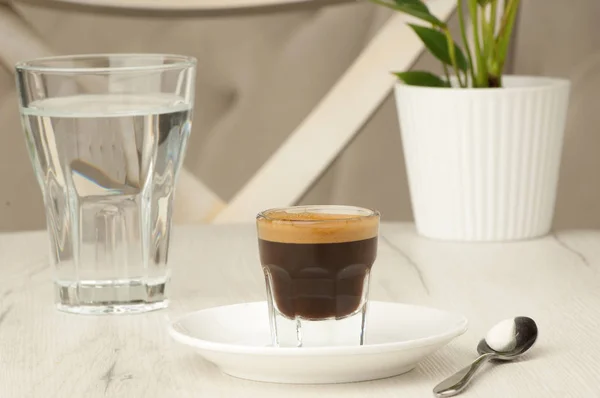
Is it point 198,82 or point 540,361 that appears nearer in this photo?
point 540,361

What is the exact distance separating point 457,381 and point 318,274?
103 mm

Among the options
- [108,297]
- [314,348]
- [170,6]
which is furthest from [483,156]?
[170,6]

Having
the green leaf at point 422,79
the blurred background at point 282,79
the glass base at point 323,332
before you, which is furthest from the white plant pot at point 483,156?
the blurred background at point 282,79

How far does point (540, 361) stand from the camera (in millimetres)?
627

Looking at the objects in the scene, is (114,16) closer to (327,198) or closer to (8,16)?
(8,16)

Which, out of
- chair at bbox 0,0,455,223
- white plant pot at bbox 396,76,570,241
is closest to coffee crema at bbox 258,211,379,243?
→ white plant pot at bbox 396,76,570,241

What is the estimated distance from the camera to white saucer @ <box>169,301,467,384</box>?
54cm

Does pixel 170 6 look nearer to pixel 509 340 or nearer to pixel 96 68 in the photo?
pixel 96 68

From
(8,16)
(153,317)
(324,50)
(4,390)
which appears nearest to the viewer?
(4,390)

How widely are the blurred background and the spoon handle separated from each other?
43.0 inches

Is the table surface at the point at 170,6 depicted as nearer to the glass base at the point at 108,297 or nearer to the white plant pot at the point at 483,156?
the white plant pot at the point at 483,156

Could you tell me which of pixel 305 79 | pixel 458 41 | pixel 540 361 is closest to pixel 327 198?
pixel 305 79

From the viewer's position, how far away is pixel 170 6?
1.58m

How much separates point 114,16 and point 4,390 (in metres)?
1.15
